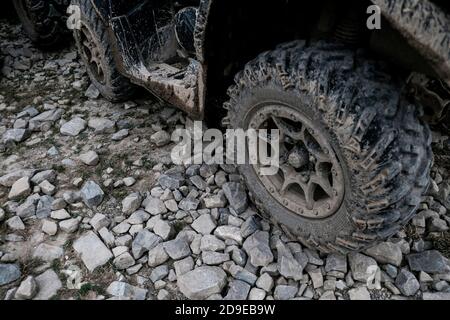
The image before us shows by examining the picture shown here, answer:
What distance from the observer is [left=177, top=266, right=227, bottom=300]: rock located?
Result: 6.42 ft

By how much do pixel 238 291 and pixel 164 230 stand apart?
0.51 meters

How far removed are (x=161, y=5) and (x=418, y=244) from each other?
2030mm

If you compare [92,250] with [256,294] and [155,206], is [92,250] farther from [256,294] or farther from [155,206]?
[256,294]

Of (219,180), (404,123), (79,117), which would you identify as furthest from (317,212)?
(79,117)

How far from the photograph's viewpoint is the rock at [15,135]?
2.91 m

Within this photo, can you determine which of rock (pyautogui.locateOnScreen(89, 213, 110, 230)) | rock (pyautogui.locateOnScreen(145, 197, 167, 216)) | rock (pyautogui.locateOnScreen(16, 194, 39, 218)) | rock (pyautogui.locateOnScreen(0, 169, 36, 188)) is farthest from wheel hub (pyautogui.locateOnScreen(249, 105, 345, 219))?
rock (pyautogui.locateOnScreen(0, 169, 36, 188))

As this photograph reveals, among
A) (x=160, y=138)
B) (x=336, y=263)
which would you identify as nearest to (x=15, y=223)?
(x=160, y=138)

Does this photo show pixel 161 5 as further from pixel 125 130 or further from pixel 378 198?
pixel 378 198

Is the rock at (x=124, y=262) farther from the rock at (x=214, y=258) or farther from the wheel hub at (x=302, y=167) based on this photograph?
the wheel hub at (x=302, y=167)

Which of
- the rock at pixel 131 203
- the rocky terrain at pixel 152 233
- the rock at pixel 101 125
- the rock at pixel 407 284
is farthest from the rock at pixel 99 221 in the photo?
the rock at pixel 407 284

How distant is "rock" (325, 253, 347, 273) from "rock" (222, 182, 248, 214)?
516 mm

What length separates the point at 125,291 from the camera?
1.97 metres

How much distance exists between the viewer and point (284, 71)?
1.81 metres

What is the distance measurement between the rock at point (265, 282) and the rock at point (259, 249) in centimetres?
7
